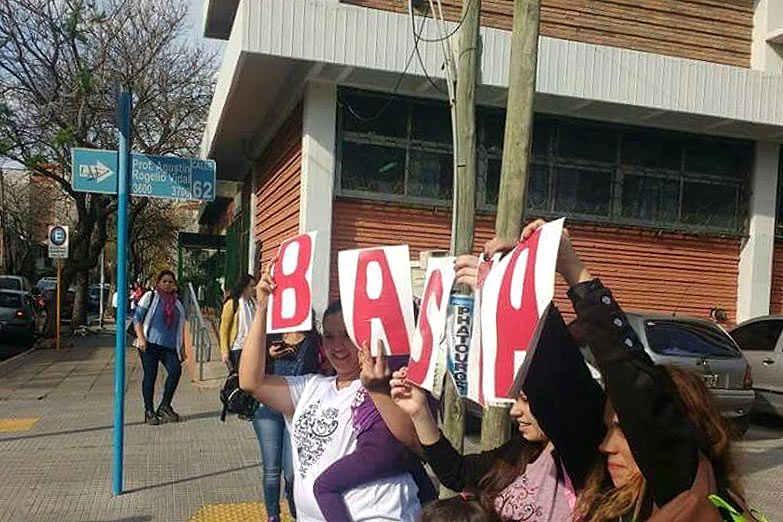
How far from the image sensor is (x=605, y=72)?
976 cm

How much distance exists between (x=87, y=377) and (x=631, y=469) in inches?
498

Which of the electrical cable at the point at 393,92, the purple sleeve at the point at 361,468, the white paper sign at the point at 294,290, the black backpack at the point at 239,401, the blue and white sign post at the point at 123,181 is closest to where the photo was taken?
the purple sleeve at the point at 361,468

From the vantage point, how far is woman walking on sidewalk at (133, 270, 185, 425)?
7977 millimetres

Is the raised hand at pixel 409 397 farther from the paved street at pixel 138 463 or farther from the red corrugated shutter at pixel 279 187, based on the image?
the red corrugated shutter at pixel 279 187

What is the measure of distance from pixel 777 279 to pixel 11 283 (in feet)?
76.8

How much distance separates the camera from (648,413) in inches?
64.4

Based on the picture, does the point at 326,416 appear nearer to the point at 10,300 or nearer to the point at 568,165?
the point at 568,165

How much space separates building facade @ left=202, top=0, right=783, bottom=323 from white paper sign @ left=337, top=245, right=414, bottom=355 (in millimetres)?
6514

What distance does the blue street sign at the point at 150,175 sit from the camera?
18.2 feet

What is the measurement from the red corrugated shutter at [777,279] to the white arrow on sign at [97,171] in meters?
11.0

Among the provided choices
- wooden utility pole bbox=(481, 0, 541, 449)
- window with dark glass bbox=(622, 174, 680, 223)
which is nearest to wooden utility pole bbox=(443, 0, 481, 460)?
wooden utility pole bbox=(481, 0, 541, 449)

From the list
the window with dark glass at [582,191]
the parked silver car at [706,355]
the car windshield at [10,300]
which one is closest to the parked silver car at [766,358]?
the parked silver car at [706,355]

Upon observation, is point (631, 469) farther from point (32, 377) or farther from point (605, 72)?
point (32, 377)

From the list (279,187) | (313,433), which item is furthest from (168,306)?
(313,433)
